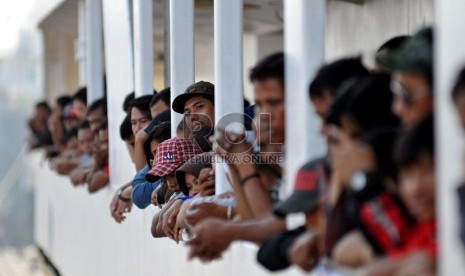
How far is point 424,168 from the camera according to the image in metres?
4.19

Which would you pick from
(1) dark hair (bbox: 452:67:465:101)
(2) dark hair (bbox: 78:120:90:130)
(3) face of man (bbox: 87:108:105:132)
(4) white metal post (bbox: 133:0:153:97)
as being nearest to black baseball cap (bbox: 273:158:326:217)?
(1) dark hair (bbox: 452:67:465:101)

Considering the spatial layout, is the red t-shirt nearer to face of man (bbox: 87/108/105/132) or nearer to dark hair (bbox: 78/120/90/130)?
face of man (bbox: 87/108/105/132)

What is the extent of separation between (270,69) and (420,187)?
5.34 feet

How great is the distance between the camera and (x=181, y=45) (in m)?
9.10

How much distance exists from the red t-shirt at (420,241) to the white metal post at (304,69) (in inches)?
50.8

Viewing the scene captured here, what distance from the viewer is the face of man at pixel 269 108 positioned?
5.61m

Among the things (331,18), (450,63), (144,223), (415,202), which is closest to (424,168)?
(415,202)

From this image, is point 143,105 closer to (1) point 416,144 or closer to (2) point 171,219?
(2) point 171,219

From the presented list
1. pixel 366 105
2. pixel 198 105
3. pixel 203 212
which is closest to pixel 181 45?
pixel 198 105

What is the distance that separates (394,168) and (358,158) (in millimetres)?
118

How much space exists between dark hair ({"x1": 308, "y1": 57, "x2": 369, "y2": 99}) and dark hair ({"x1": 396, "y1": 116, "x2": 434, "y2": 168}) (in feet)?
2.29

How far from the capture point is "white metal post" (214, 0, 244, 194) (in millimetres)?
7285

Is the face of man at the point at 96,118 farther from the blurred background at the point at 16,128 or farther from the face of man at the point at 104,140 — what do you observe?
the blurred background at the point at 16,128

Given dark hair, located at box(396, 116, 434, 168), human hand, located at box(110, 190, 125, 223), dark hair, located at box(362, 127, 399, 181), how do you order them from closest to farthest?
dark hair, located at box(396, 116, 434, 168), dark hair, located at box(362, 127, 399, 181), human hand, located at box(110, 190, 125, 223)
